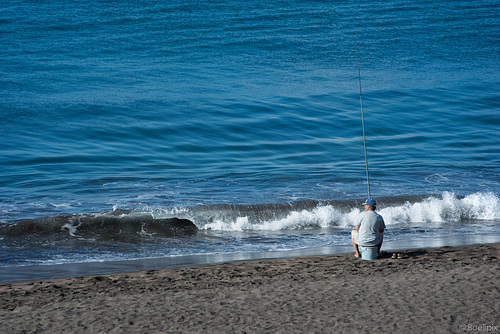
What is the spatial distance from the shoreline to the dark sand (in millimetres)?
499

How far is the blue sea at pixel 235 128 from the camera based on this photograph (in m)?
10.1

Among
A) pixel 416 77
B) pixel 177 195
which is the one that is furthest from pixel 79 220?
pixel 416 77

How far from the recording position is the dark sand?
199 inches

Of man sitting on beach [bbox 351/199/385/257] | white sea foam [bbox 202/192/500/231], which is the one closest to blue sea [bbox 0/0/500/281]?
white sea foam [bbox 202/192/500/231]

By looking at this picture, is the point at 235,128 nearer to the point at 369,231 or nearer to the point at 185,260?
the point at 185,260

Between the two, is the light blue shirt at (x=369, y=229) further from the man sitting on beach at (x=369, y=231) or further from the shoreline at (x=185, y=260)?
the shoreline at (x=185, y=260)

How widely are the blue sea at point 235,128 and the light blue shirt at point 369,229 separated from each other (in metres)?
1.22

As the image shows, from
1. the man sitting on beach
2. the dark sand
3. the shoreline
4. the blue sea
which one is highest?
the blue sea

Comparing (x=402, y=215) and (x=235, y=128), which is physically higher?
(x=235, y=128)

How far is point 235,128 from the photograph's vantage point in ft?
63.9

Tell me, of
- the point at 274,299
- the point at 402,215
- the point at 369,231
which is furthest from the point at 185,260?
the point at 402,215

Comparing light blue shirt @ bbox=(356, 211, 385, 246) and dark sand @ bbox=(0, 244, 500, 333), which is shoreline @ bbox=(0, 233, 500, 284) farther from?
light blue shirt @ bbox=(356, 211, 385, 246)

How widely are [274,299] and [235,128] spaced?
14039 millimetres

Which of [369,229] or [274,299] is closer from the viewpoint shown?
[274,299]
